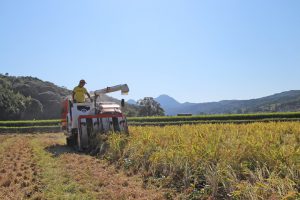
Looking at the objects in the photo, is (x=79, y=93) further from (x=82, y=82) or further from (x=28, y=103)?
(x=28, y=103)

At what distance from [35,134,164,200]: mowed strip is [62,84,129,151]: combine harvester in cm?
342

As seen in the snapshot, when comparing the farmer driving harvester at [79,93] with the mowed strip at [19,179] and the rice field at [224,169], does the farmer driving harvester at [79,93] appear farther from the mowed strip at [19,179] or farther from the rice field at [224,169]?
the rice field at [224,169]

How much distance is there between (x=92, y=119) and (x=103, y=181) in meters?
A: 7.00

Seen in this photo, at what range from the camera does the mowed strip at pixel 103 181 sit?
23.1ft

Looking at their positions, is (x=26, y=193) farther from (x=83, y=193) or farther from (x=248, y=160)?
(x=248, y=160)

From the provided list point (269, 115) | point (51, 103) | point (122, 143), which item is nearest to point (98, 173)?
point (122, 143)

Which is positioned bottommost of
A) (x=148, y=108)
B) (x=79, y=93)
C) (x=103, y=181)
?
(x=103, y=181)

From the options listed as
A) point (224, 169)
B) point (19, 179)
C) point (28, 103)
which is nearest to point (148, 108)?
point (28, 103)

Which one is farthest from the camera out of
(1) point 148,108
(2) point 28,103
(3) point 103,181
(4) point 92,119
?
(1) point 148,108

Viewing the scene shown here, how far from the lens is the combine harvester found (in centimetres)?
1470

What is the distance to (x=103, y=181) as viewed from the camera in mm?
8188

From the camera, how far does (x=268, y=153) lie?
7305 mm

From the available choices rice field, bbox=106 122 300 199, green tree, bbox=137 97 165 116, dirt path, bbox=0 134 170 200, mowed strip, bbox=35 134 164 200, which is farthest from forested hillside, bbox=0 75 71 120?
rice field, bbox=106 122 300 199

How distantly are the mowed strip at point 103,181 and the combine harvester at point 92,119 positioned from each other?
3415 millimetres
